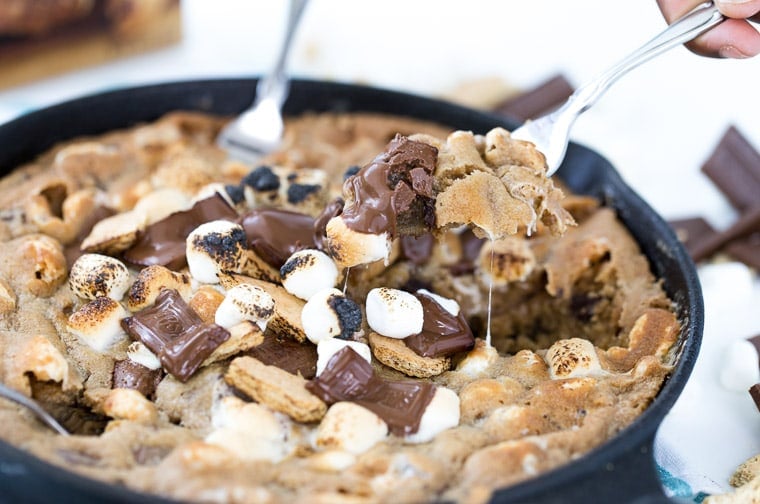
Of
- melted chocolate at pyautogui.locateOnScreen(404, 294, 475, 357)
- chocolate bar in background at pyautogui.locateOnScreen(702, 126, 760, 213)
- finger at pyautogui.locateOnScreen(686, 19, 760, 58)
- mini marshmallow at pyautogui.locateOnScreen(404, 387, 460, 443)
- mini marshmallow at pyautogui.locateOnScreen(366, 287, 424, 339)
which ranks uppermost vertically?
finger at pyautogui.locateOnScreen(686, 19, 760, 58)

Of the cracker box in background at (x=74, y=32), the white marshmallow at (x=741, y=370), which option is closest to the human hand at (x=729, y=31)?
the white marshmallow at (x=741, y=370)

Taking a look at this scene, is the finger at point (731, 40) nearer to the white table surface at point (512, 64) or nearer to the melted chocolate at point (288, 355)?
the white table surface at point (512, 64)

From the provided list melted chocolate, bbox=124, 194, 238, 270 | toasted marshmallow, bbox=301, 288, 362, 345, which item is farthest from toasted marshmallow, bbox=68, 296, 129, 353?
toasted marshmallow, bbox=301, 288, 362, 345

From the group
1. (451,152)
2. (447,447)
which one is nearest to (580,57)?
(451,152)

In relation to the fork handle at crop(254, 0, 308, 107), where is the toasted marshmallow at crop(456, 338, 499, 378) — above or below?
below

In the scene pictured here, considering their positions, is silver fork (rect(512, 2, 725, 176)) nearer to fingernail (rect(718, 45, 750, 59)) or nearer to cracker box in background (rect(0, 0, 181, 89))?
fingernail (rect(718, 45, 750, 59))

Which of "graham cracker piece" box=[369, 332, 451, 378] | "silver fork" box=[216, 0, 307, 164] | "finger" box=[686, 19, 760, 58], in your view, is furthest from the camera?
"silver fork" box=[216, 0, 307, 164]
